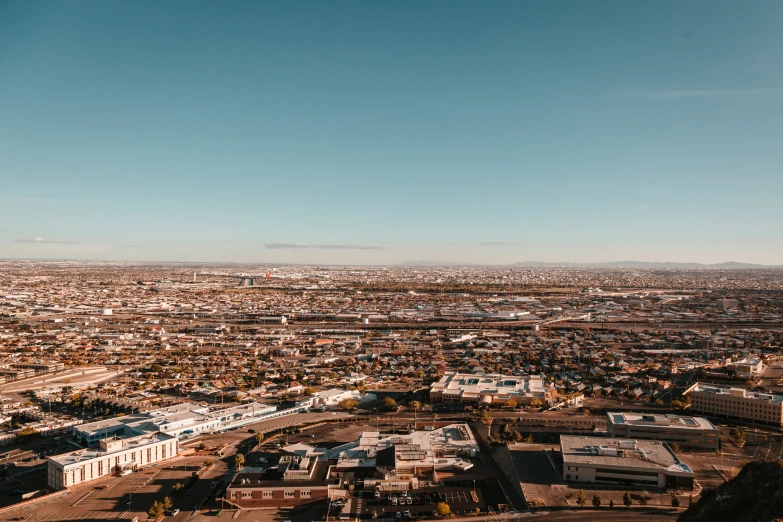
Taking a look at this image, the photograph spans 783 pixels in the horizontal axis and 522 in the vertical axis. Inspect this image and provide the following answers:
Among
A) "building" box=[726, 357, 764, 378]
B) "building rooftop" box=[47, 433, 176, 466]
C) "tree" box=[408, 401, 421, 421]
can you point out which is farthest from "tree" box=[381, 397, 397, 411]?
"building" box=[726, 357, 764, 378]

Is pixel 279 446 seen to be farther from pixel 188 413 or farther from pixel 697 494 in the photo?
pixel 697 494

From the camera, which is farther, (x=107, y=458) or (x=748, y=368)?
(x=748, y=368)

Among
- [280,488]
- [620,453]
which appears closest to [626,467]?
[620,453]

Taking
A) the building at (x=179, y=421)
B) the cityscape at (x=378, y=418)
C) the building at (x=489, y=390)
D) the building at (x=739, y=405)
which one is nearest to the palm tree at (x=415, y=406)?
the cityscape at (x=378, y=418)

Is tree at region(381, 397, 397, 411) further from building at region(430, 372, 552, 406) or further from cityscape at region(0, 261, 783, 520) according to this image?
building at region(430, 372, 552, 406)

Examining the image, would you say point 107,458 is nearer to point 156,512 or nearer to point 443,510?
point 156,512

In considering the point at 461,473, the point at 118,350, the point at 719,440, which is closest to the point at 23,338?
the point at 118,350
